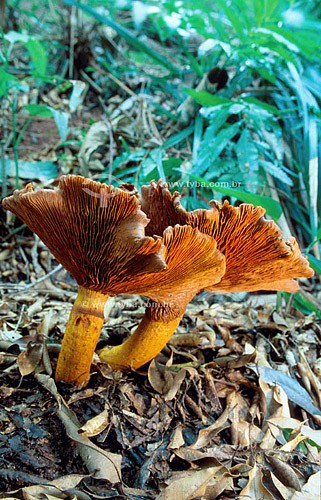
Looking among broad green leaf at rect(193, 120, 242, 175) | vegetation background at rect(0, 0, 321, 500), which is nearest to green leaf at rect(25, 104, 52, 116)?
vegetation background at rect(0, 0, 321, 500)

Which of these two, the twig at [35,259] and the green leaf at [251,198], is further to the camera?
the twig at [35,259]

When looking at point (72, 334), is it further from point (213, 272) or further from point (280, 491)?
point (280, 491)

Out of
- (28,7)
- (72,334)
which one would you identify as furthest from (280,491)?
(28,7)

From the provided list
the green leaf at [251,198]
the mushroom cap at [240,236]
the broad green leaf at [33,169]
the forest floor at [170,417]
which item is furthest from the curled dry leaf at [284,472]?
the broad green leaf at [33,169]

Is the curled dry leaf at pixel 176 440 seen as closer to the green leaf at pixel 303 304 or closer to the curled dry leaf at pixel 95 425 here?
the curled dry leaf at pixel 95 425

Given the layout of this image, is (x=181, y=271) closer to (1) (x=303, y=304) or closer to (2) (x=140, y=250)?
(2) (x=140, y=250)
